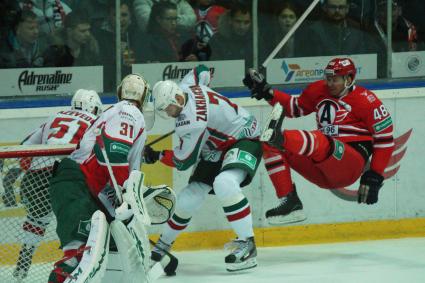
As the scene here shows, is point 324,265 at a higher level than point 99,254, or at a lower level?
lower

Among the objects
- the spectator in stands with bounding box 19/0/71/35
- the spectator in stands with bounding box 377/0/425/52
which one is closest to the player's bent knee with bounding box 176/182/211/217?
the spectator in stands with bounding box 19/0/71/35

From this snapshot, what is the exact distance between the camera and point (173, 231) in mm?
6938

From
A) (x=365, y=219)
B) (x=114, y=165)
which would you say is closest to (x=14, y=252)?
(x=114, y=165)

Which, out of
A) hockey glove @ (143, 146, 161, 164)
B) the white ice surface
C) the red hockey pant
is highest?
hockey glove @ (143, 146, 161, 164)

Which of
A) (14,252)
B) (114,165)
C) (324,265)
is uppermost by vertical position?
(114,165)

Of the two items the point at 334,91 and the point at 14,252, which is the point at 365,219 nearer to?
the point at 334,91

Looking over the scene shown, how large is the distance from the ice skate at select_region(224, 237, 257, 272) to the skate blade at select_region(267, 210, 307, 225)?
0.65 ft

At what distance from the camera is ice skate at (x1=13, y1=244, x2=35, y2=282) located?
19.5ft

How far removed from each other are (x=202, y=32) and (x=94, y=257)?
2638 millimetres

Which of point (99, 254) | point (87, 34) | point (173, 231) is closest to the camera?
point (99, 254)

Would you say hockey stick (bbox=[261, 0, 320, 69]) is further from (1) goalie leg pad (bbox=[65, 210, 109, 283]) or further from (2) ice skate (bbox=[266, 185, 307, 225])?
(1) goalie leg pad (bbox=[65, 210, 109, 283])

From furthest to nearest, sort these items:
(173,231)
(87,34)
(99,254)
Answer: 1. (87,34)
2. (173,231)
3. (99,254)

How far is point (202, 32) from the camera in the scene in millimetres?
7758

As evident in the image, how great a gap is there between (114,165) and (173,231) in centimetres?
129
